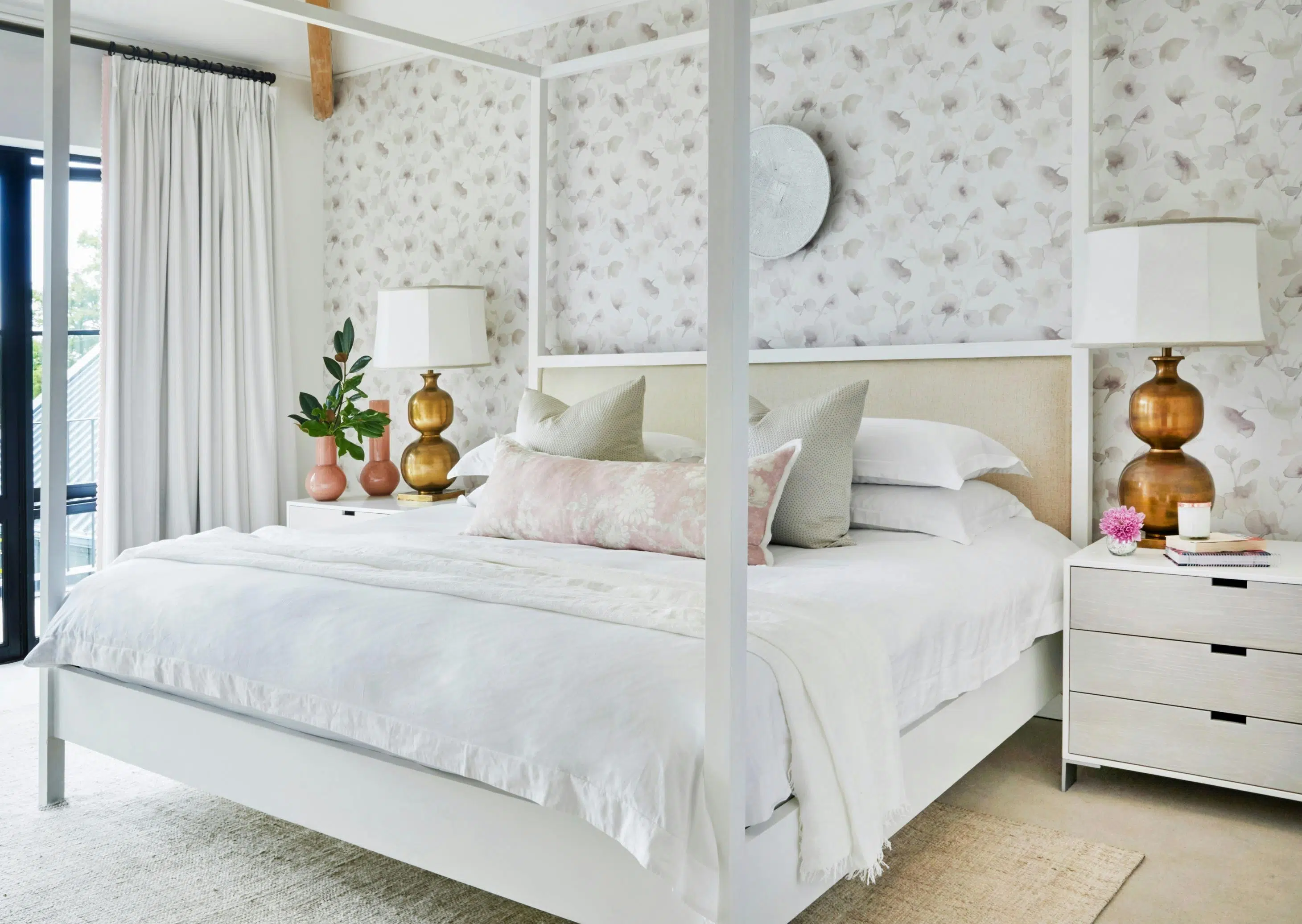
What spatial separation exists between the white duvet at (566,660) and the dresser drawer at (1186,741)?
10.2 inches

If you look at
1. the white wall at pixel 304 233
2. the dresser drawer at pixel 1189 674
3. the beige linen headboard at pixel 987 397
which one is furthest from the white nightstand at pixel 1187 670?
the white wall at pixel 304 233

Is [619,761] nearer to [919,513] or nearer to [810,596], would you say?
[810,596]

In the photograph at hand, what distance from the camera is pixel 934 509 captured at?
2.88 metres

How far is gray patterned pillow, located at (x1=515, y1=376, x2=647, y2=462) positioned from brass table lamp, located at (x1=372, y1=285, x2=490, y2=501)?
95 cm

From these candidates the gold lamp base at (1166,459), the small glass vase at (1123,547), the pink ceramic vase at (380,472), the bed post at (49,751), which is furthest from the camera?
the pink ceramic vase at (380,472)

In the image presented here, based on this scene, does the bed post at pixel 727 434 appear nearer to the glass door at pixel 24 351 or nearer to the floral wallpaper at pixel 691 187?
the floral wallpaper at pixel 691 187

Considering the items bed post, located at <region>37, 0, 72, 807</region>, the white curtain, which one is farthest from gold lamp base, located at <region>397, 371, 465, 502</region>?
bed post, located at <region>37, 0, 72, 807</region>

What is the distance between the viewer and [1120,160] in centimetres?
307

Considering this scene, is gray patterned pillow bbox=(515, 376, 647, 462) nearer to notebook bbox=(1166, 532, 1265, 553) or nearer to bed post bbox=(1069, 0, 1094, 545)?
bed post bbox=(1069, 0, 1094, 545)

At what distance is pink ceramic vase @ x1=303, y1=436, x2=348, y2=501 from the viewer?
14.1 feet

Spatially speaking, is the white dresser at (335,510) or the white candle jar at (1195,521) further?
the white dresser at (335,510)

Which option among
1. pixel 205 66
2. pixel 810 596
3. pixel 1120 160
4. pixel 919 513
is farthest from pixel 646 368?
pixel 205 66

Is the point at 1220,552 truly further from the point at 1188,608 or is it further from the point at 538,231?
the point at 538,231

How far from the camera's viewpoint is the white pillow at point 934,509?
2.85 meters
